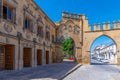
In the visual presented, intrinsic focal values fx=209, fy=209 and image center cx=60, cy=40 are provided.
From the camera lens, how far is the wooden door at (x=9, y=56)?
15.7m

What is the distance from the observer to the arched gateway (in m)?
34.5

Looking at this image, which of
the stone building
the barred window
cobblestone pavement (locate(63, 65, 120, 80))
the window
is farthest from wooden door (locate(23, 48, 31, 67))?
the window

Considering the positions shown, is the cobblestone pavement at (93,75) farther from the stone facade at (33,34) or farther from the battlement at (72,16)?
the battlement at (72,16)

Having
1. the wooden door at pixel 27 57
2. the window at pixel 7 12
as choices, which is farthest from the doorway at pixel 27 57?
the window at pixel 7 12

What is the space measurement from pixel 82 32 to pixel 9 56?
2170 cm

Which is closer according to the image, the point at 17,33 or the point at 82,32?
the point at 17,33

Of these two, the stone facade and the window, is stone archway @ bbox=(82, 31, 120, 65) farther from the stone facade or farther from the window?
the window

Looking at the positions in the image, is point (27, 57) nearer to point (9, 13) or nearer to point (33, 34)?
point (33, 34)

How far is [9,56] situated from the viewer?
15805 mm

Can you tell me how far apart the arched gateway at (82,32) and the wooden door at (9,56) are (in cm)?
2068

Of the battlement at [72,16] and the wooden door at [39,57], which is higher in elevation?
the battlement at [72,16]

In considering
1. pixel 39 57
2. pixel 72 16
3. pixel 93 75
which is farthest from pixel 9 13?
pixel 72 16

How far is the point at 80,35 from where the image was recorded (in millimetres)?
35844

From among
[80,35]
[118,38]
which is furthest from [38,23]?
[118,38]
